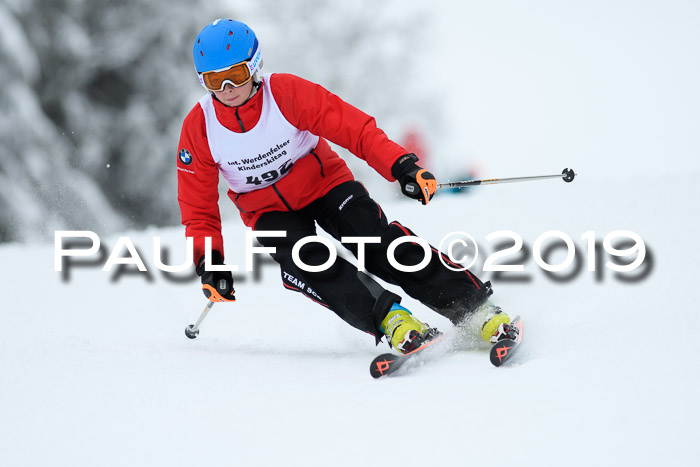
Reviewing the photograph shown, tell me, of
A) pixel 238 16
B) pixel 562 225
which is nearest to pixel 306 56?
pixel 238 16

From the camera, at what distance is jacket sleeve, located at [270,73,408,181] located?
111 inches

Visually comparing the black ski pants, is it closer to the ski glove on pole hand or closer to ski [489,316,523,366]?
the ski glove on pole hand

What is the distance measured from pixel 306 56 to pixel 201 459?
49.0 feet

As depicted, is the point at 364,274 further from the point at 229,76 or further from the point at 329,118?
the point at 229,76

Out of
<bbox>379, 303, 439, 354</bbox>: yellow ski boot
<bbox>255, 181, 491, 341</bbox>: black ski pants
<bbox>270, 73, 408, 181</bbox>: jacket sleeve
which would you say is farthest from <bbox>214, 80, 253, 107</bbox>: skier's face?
<bbox>379, 303, 439, 354</bbox>: yellow ski boot

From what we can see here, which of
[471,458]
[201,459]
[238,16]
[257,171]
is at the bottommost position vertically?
[201,459]

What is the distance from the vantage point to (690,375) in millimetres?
1842

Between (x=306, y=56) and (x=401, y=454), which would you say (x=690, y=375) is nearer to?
(x=401, y=454)

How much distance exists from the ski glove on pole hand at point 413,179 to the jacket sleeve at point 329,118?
0.31 feet

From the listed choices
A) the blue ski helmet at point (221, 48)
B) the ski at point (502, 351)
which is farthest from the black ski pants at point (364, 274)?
the blue ski helmet at point (221, 48)

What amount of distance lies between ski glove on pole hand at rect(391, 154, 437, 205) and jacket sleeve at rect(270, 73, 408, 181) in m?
0.09

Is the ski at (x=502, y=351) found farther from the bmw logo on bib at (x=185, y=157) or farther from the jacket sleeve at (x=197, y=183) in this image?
the bmw logo on bib at (x=185, y=157)

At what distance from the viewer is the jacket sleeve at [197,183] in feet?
9.68

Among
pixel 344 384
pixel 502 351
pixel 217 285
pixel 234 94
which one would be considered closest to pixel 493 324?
pixel 502 351
